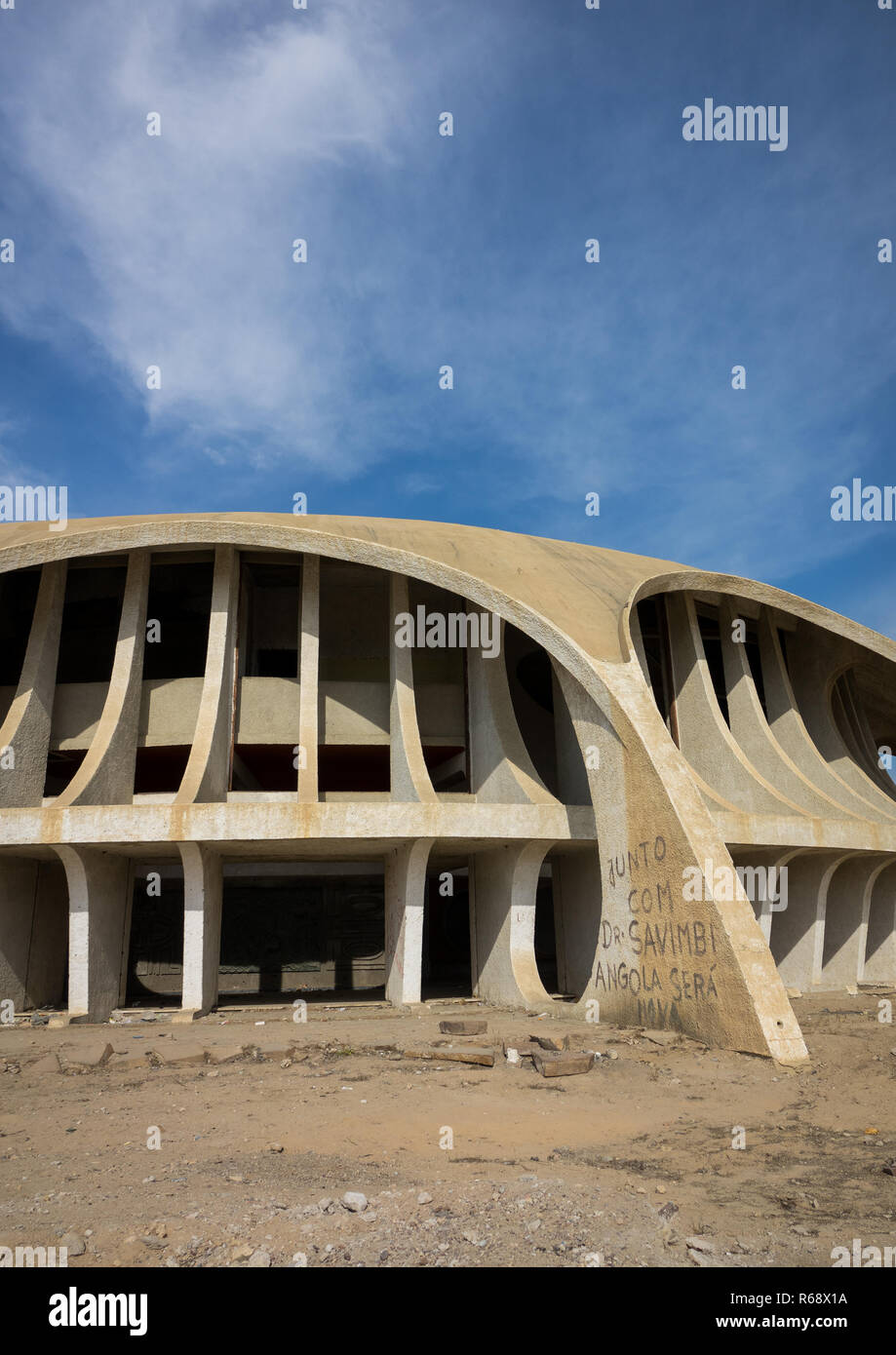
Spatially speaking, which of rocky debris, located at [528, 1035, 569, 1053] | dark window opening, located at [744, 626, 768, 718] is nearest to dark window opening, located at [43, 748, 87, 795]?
rocky debris, located at [528, 1035, 569, 1053]

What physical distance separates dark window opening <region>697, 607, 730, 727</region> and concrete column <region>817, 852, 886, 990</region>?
3.95 meters

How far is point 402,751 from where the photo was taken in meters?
14.1

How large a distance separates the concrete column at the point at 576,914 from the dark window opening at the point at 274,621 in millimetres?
7082

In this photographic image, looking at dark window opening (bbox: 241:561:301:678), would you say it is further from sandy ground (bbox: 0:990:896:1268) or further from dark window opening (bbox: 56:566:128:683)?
sandy ground (bbox: 0:990:896:1268)

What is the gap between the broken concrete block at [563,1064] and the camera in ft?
25.5

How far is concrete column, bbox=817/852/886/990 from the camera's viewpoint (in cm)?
1734

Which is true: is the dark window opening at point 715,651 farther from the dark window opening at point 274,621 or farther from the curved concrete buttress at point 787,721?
the dark window opening at point 274,621

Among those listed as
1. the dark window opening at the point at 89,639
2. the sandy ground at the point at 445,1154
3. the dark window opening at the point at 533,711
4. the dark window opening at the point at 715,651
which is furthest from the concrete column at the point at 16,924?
the dark window opening at the point at 715,651

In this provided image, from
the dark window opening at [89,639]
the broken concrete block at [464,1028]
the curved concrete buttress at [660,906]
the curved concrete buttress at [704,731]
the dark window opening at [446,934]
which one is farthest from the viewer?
the dark window opening at [446,934]

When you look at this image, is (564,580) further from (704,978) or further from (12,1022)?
(12,1022)

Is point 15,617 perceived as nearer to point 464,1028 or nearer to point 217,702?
point 217,702

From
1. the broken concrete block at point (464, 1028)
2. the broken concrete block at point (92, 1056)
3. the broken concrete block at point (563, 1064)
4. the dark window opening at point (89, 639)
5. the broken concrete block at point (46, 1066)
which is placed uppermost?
the dark window opening at point (89, 639)

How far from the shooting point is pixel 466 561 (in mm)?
14406

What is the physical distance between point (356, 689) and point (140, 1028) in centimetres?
684
